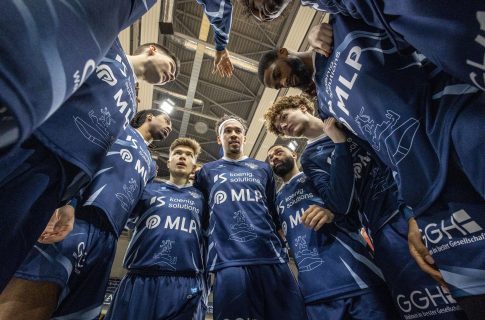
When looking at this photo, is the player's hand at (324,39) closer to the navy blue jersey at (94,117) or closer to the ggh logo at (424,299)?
the navy blue jersey at (94,117)

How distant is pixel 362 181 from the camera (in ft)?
6.44

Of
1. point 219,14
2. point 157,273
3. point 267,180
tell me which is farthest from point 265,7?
point 157,273

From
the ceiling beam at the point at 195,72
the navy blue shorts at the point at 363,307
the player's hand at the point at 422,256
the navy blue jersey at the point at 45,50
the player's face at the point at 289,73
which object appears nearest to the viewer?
the navy blue jersey at the point at 45,50

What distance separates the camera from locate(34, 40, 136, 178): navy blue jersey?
3.38 feet

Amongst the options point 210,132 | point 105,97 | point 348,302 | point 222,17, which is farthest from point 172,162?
point 210,132

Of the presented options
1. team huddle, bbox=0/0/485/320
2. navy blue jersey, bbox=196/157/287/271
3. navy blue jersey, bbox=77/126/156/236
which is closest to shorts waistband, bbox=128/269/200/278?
team huddle, bbox=0/0/485/320

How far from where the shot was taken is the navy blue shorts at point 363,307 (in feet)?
5.17

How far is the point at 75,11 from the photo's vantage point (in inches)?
23.7

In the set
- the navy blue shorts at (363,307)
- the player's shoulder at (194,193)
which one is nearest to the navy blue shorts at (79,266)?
the player's shoulder at (194,193)

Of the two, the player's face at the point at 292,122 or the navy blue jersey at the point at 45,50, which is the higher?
the player's face at the point at 292,122

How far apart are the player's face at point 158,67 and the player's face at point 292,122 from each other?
1224 mm

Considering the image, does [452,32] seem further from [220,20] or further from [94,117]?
[220,20]

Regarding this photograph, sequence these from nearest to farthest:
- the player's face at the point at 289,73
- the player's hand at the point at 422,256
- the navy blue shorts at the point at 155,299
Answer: the player's hand at the point at 422,256, the navy blue shorts at the point at 155,299, the player's face at the point at 289,73

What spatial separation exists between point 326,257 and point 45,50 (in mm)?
1844
